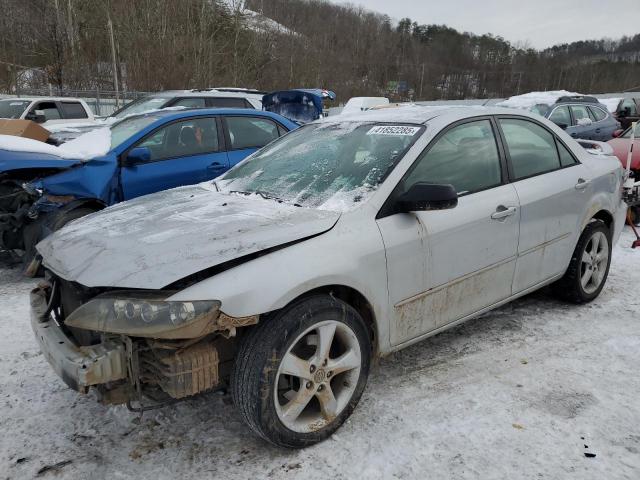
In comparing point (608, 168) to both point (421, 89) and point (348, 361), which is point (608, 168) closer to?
point (348, 361)

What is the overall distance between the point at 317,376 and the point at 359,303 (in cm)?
Answer: 45

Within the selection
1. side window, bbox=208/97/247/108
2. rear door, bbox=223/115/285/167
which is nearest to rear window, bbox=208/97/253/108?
side window, bbox=208/97/247/108

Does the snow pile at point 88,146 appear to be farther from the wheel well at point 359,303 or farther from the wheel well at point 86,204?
the wheel well at point 359,303

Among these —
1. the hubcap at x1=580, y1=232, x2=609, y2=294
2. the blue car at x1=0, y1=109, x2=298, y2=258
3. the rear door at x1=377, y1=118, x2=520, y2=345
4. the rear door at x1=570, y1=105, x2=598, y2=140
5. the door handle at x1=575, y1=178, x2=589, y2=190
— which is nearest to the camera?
the rear door at x1=377, y1=118, x2=520, y2=345

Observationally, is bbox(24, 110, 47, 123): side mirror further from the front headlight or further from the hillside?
the hillside

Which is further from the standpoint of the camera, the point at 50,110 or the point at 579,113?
the point at 50,110

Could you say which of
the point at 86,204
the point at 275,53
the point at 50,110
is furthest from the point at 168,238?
the point at 275,53

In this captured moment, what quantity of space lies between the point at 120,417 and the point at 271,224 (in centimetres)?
138

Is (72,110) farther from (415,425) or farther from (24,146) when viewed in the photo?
(415,425)

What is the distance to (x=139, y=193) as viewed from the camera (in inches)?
210

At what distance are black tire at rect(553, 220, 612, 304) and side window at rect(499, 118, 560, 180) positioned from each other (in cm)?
66

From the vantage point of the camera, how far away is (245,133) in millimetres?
6281

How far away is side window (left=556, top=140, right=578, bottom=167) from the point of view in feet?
12.4

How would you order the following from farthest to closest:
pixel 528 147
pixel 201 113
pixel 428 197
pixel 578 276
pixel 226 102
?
pixel 226 102
pixel 201 113
pixel 578 276
pixel 528 147
pixel 428 197
